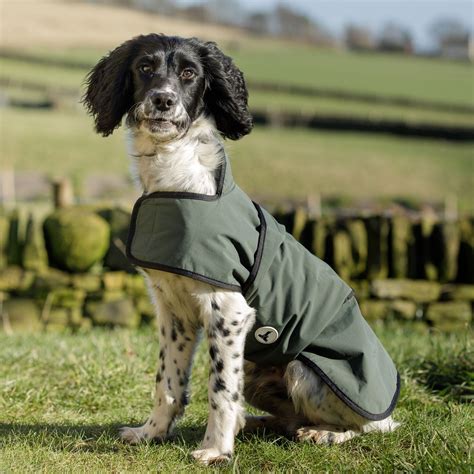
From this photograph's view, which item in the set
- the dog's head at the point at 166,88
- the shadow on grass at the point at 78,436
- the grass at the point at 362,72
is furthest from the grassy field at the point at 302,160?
the dog's head at the point at 166,88

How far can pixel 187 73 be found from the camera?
14.6 ft

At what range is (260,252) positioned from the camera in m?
4.25

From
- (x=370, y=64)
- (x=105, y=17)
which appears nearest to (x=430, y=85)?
(x=370, y=64)

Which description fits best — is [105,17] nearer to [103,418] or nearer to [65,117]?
[65,117]

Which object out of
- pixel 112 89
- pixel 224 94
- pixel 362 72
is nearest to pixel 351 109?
pixel 362 72

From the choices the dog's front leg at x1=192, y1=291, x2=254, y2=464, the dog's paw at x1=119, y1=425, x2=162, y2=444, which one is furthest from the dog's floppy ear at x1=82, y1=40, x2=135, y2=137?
the dog's paw at x1=119, y1=425, x2=162, y2=444

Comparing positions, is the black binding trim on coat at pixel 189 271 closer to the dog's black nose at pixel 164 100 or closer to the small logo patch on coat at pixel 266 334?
the small logo patch on coat at pixel 266 334

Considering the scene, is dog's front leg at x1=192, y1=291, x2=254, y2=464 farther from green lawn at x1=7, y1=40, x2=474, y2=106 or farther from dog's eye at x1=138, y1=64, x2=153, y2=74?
green lawn at x1=7, y1=40, x2=474, y2=106

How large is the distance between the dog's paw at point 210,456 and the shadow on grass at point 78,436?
10.9 inches

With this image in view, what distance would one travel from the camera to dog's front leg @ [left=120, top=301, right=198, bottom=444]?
459 centimetres

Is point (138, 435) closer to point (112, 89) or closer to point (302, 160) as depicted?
point (112, 89)

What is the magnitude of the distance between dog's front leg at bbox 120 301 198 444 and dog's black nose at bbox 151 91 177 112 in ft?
3.64

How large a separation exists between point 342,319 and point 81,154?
2694cm

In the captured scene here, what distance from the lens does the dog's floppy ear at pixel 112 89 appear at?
458 centimetres
